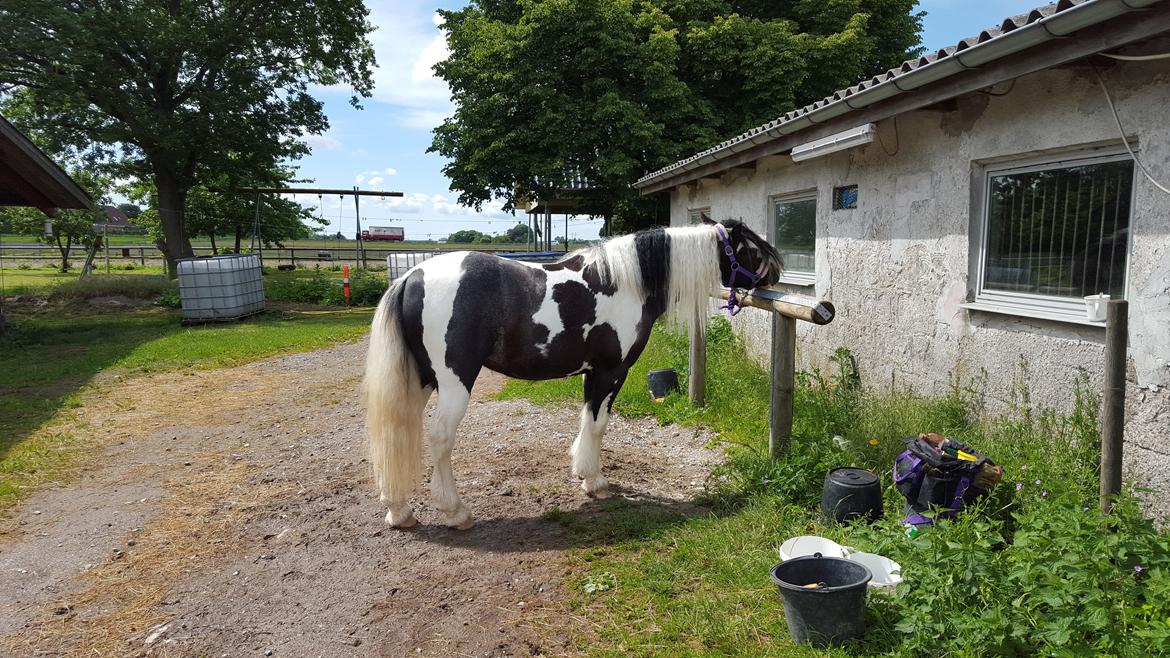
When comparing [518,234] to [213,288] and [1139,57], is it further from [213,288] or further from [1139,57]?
[1139,57]

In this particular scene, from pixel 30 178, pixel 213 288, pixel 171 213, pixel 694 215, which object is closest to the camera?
pixel 30 178

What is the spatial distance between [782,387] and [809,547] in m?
1.37

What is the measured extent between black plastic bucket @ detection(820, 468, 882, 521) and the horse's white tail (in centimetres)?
247

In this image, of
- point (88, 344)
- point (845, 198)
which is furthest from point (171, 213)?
point (845, 198)

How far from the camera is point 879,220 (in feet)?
18.0

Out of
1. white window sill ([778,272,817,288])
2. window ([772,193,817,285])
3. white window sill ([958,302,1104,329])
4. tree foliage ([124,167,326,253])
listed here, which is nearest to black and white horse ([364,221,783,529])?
white window sill ([958,302,1104,329])

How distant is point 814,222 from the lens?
22.6ft

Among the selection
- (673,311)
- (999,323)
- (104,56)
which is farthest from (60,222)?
(999,323)

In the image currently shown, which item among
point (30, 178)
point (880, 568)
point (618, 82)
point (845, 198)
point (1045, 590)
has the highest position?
point (618, 82)

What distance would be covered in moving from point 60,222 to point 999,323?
108 feet

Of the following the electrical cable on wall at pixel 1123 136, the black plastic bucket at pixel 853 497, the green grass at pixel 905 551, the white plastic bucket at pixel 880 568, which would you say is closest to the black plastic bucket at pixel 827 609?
the green grass at pixel 905 551

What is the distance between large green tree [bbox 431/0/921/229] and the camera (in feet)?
51.6

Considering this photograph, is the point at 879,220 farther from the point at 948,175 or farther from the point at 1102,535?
the point at 1102,535

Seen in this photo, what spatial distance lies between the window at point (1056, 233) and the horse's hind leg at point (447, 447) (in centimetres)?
369
